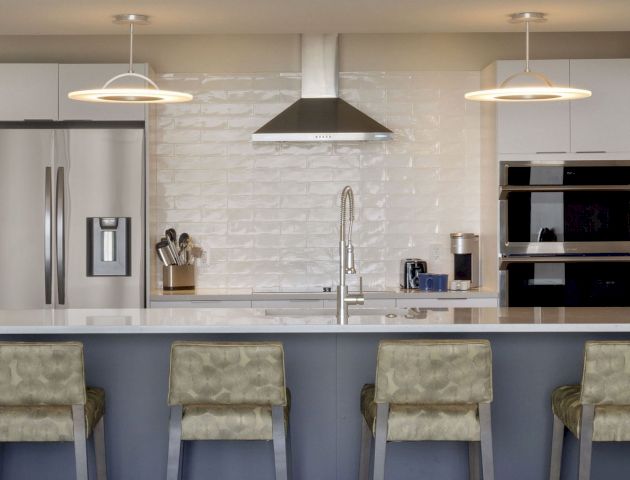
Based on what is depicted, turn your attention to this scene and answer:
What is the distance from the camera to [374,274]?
264 inches

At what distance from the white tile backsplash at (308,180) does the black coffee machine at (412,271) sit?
17cm

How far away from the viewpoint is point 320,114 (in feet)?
20.7

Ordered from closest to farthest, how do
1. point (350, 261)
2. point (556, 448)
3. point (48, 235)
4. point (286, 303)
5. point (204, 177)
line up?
1. point (556, 448)
2. point (350, 261)
3. point (48, 235)
4. point (286, 303)
5. point (204, 177)

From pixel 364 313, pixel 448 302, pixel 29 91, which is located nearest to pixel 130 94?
pixel 364 313

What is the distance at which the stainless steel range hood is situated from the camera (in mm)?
6125

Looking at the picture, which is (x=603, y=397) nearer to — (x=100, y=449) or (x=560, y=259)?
A: (x=100, y=449)

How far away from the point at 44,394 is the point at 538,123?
3751 mm

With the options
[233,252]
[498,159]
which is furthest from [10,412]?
[498,159]

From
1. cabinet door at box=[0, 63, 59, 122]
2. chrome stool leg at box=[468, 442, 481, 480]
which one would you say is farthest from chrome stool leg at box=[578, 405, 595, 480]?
cabinet door at box=[0, 63, 59, 122]

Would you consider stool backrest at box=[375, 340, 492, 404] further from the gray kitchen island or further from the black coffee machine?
the black coffee machine

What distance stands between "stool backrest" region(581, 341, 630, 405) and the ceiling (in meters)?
1.98

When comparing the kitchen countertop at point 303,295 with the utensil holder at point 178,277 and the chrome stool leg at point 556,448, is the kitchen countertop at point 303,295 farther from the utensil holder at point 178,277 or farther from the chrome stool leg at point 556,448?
the chrome stool leg at point 556,448

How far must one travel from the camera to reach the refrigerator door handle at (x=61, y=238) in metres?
6.02

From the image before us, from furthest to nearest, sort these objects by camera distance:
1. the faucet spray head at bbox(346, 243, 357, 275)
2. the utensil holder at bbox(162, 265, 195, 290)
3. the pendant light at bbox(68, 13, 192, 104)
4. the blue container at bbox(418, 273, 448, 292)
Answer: the utensil holder at bbox(162, 265, 195, 290) < the blue container at bbox(418, 273, 448, 292) < the faucet spray head at bbox(346, 243, 357, 275) < the pendant light at bbox(68, 13, 192, 104)
